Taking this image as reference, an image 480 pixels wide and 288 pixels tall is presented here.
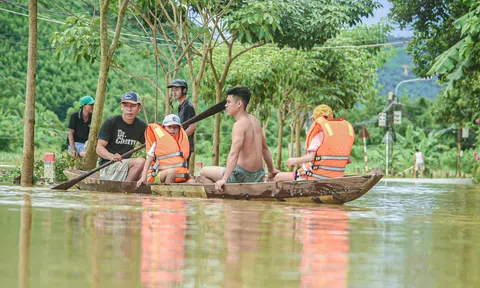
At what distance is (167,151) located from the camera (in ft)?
47.3

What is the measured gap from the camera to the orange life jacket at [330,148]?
13.5 meters

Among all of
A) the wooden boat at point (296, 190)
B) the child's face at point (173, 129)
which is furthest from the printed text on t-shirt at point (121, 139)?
the wooden boat at point (296, 190)

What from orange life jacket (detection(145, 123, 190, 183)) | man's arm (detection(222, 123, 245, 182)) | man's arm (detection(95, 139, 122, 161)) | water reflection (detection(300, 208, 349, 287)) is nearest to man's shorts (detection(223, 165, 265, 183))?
man's arm (detection(222, 123, 245, 182))

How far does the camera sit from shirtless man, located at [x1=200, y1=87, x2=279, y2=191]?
43.5 feet

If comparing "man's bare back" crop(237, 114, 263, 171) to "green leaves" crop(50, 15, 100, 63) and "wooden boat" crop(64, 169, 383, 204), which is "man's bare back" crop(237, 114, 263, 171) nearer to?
"wooden boat" crop(64, 169, 383, 204)

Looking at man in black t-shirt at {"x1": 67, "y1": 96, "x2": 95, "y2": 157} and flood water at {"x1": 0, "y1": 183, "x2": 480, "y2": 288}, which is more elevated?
man in black t-shirt at {"x1": 67, "y1": 96, "x2": 95, "y2": 157}

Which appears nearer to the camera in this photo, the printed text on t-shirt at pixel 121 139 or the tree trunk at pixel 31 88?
the printed text on t-shirt at pixel 121 139

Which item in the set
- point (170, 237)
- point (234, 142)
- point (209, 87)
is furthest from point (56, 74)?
point (170, 237)

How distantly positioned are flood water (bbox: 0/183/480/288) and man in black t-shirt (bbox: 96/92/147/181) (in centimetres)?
413

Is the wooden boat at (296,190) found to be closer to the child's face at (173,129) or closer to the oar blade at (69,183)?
the child's face at (173,129)

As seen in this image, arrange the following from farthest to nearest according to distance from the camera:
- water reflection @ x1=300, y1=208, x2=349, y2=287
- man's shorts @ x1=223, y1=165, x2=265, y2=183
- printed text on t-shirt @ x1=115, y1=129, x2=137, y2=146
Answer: printed text on t-shirt @ x1=115, y1=129, x2=137, y2=146, man's shorts @ x1=223, y1=165, x2=265, y2=183, water reflection @ x1=300, y1=208, x2=349, y2=287

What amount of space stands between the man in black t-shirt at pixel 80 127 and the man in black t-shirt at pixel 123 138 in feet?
9.48

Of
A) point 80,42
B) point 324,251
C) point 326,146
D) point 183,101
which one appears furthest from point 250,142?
point 80,42

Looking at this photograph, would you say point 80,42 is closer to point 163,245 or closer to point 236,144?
point 236,144
